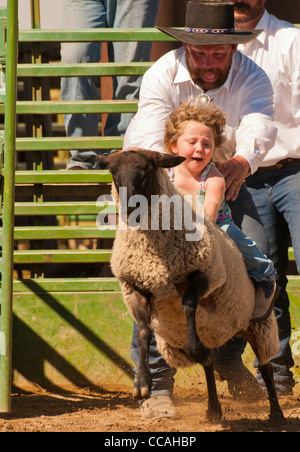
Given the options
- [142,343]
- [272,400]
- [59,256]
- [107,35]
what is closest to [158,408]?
[272,400]

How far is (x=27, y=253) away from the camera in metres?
5.55

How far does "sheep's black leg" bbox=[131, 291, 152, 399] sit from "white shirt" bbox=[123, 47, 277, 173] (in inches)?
37.1

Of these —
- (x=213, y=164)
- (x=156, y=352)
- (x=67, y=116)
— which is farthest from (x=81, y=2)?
(x=156, y=352)

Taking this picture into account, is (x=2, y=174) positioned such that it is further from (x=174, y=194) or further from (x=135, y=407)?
(x=135, y=407)

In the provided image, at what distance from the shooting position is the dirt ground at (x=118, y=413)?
421 cm

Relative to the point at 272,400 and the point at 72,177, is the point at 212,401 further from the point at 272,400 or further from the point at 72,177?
the point at 72,177

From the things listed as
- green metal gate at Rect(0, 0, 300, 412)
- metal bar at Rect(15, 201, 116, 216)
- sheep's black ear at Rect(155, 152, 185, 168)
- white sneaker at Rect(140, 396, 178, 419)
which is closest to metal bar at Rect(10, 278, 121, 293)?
green metal gate at Rect(0, 0, 300, 412)

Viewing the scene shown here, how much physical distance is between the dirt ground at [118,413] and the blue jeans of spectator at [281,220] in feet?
1.06

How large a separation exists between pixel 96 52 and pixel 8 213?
6.36 feet

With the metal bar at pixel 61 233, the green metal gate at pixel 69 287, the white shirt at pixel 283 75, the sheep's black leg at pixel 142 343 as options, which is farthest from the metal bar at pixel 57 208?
the sheep's black leg at pixel 142 343

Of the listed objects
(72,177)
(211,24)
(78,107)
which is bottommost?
(72,177)

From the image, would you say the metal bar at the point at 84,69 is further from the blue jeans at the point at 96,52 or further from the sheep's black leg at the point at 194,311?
the sheep's black leg at the point at 194,311

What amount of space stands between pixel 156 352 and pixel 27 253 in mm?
1423

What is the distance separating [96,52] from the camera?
5.93m
